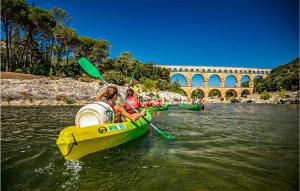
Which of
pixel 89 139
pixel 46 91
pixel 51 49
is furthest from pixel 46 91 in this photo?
pixel 89 139

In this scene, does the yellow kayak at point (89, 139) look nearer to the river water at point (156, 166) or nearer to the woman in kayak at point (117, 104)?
the river water at point (156, 166)

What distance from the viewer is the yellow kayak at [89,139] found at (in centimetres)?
446

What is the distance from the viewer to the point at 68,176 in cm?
430

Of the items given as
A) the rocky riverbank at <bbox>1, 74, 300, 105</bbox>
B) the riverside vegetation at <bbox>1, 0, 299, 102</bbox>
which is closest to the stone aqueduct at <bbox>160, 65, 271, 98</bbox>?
the riverside vegetation at <bbox>1, 0, 299, 102</bbox>

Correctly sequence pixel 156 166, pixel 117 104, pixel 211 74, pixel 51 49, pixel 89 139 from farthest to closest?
1. pixel 211 74
2. pixel 51 49
3. pixel 117 104
4. pixel 156 166
5. pixel 89 139

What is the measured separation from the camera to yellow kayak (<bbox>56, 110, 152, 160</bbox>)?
446cm

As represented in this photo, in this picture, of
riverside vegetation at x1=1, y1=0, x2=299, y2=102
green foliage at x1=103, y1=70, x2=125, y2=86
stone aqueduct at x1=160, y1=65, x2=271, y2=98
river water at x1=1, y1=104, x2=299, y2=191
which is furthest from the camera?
stone aqueduct at x1=160, y1=65, x2=271, y2=98

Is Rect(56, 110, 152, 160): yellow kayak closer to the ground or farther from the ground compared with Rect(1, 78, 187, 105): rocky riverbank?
closer to the ground

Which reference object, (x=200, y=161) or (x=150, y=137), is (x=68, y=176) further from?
(x=150, y=137)

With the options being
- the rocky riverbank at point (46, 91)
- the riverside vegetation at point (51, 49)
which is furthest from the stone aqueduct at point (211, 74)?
the rocky riverbank at point (46, 91)

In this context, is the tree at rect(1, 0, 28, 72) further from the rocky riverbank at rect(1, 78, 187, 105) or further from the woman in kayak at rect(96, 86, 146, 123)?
the woman in kayak at rect(96, 86, 146, 123)

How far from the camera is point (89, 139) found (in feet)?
16.1

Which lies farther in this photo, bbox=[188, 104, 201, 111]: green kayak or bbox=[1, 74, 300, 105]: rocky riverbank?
bbox=[1, 74, 300, 105]: rocky riverbank

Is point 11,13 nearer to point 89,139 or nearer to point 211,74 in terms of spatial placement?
point 89,139
